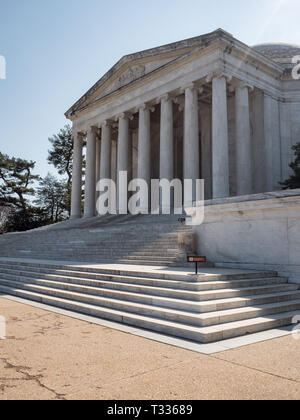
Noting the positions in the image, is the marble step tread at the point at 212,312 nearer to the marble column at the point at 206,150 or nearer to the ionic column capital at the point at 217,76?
the ionic column capital at the point at 217,76

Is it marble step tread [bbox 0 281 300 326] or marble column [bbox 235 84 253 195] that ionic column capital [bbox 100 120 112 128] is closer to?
marble column [bbox 235 84 253 195]

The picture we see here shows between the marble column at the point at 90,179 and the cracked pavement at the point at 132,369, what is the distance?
3595 cm

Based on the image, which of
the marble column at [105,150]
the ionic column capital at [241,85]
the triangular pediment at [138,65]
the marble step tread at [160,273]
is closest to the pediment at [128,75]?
the triangular pediment at [138,65]

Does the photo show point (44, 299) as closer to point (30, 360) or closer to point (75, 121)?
point (30, 360)

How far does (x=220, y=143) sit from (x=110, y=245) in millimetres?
12905

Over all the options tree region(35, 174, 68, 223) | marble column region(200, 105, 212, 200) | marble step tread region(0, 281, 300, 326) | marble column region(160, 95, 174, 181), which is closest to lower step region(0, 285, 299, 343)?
marble step tread region(0, 281, 300, 326)

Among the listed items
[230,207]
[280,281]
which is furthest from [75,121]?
[280,281]

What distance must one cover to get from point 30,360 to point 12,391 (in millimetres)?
1506

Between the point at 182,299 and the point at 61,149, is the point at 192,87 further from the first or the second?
the point at 61,149

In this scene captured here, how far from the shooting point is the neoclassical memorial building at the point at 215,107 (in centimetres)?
2969

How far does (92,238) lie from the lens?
2631 cm

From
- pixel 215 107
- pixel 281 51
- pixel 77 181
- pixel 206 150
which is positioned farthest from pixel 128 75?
pixel 281 51

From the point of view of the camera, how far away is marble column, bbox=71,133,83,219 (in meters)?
46.3

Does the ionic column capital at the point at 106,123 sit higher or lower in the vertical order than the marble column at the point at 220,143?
higher
